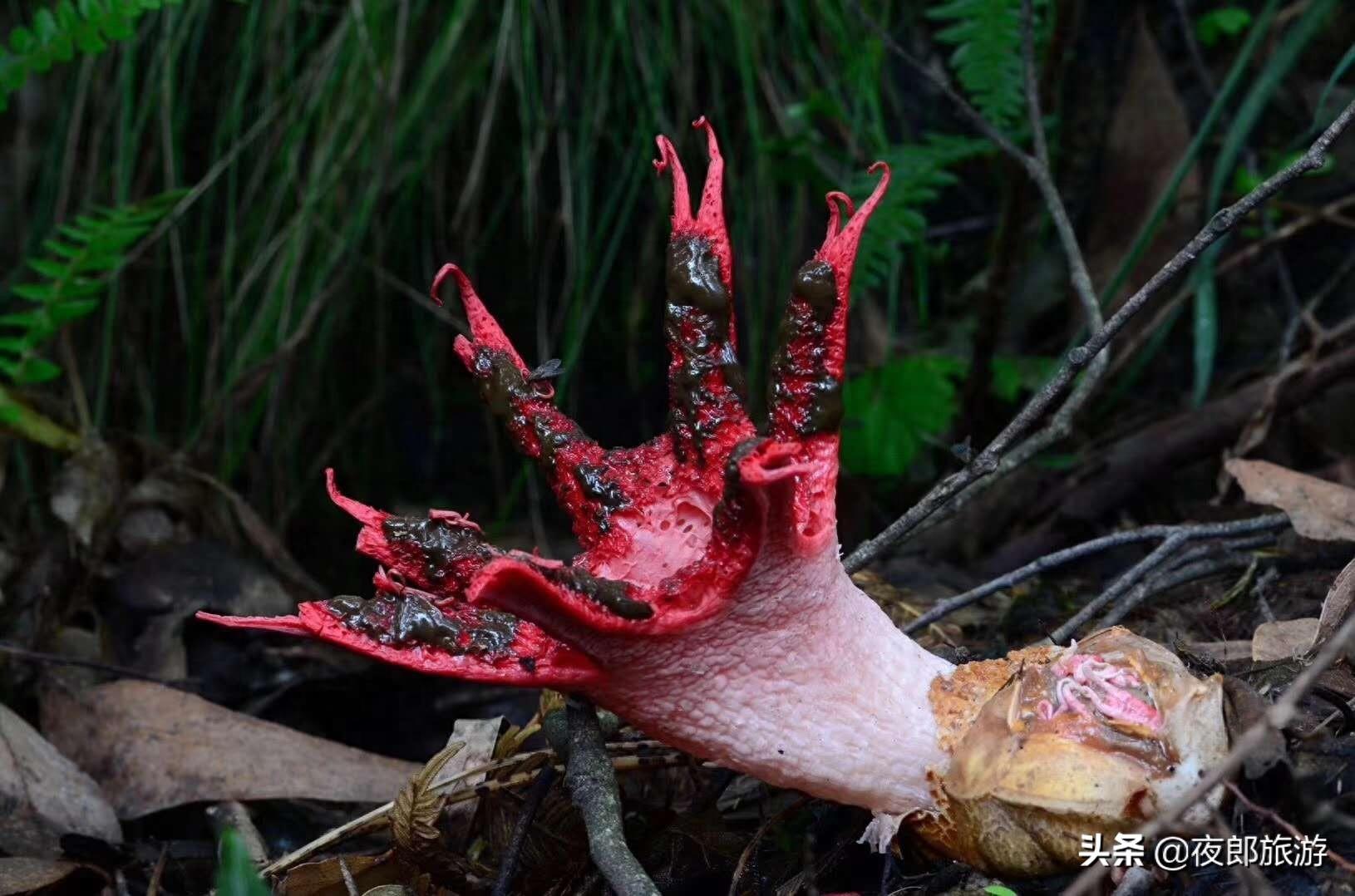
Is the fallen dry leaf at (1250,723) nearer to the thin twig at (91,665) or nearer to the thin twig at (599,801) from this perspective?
the thin twig at (599,801)

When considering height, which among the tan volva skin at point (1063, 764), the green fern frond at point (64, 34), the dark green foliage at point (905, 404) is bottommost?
the dark green foliage at point (905, 404)

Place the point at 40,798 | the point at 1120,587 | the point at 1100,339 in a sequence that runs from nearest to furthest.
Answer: the point at 1100,339 → the point at 1120,587 → the point at 40,798

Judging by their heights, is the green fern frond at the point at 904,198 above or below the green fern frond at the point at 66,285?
below

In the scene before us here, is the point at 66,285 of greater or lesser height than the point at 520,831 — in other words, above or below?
above

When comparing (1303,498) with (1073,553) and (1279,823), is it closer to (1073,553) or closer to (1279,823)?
(1073,553)

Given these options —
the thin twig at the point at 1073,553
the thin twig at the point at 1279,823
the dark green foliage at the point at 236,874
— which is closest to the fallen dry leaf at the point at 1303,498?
the thin twig at the point at 1073,553

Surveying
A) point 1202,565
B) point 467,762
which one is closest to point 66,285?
point 467,762

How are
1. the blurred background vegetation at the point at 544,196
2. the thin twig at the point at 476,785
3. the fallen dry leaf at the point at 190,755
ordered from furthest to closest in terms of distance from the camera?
the blurred background vegetation at the point at 544,196 < the fallen dry leaf at the point at 190,755 < the thin twig at the point at 476,785

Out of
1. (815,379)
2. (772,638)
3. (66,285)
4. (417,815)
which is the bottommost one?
(417,815)
